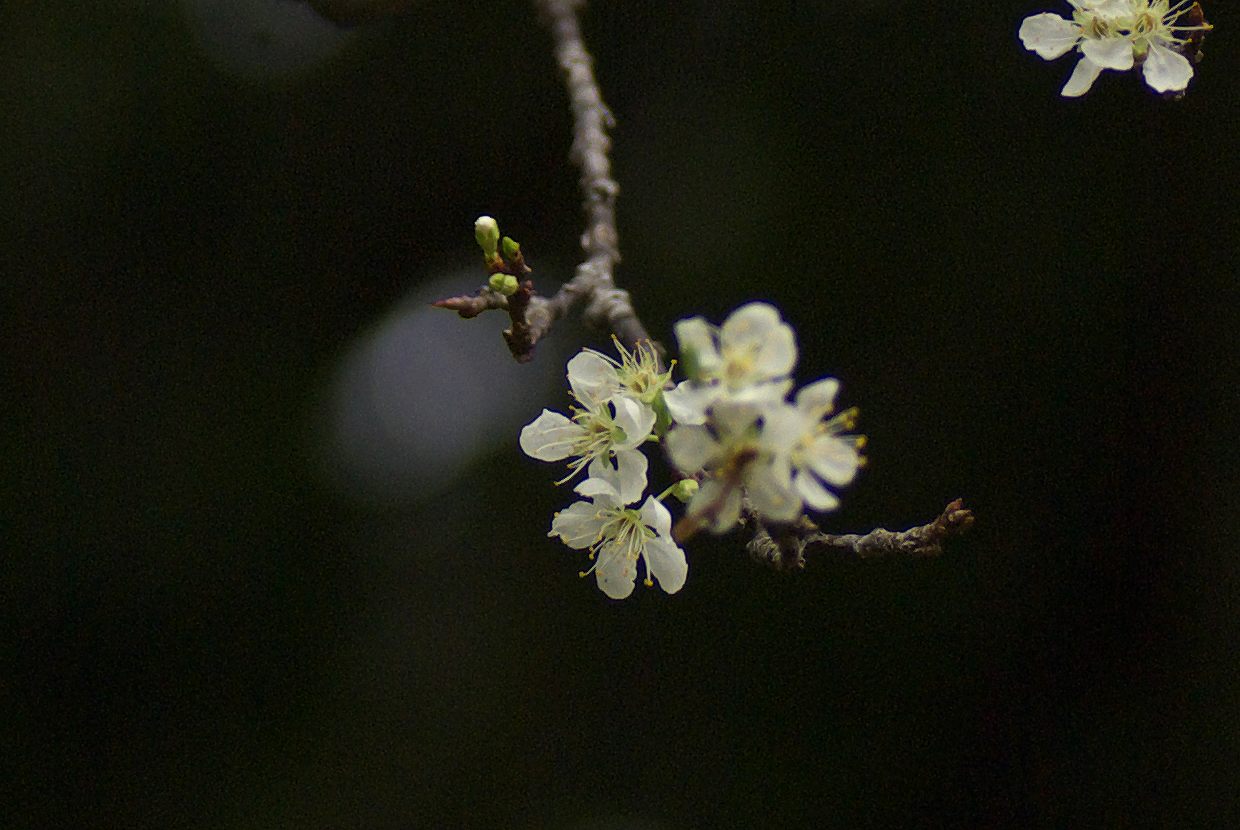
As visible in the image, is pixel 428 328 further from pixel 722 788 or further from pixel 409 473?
pixel 722 788

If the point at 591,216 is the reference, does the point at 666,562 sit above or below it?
below

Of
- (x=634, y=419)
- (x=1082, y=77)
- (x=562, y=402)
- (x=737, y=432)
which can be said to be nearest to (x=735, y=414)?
(x=737, y=432)

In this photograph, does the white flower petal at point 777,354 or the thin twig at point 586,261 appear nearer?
the white flower petal at point 777,354

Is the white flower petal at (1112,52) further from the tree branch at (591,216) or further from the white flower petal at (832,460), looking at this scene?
the white flower petal at (832,460)

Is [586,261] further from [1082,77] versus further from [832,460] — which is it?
[1082,77]

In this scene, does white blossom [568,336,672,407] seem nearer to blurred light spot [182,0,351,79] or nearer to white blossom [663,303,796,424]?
white blossom [663,303,796,424]

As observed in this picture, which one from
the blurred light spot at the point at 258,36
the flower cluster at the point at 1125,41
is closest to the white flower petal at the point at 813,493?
the flower cluster at the point at 1125,41
